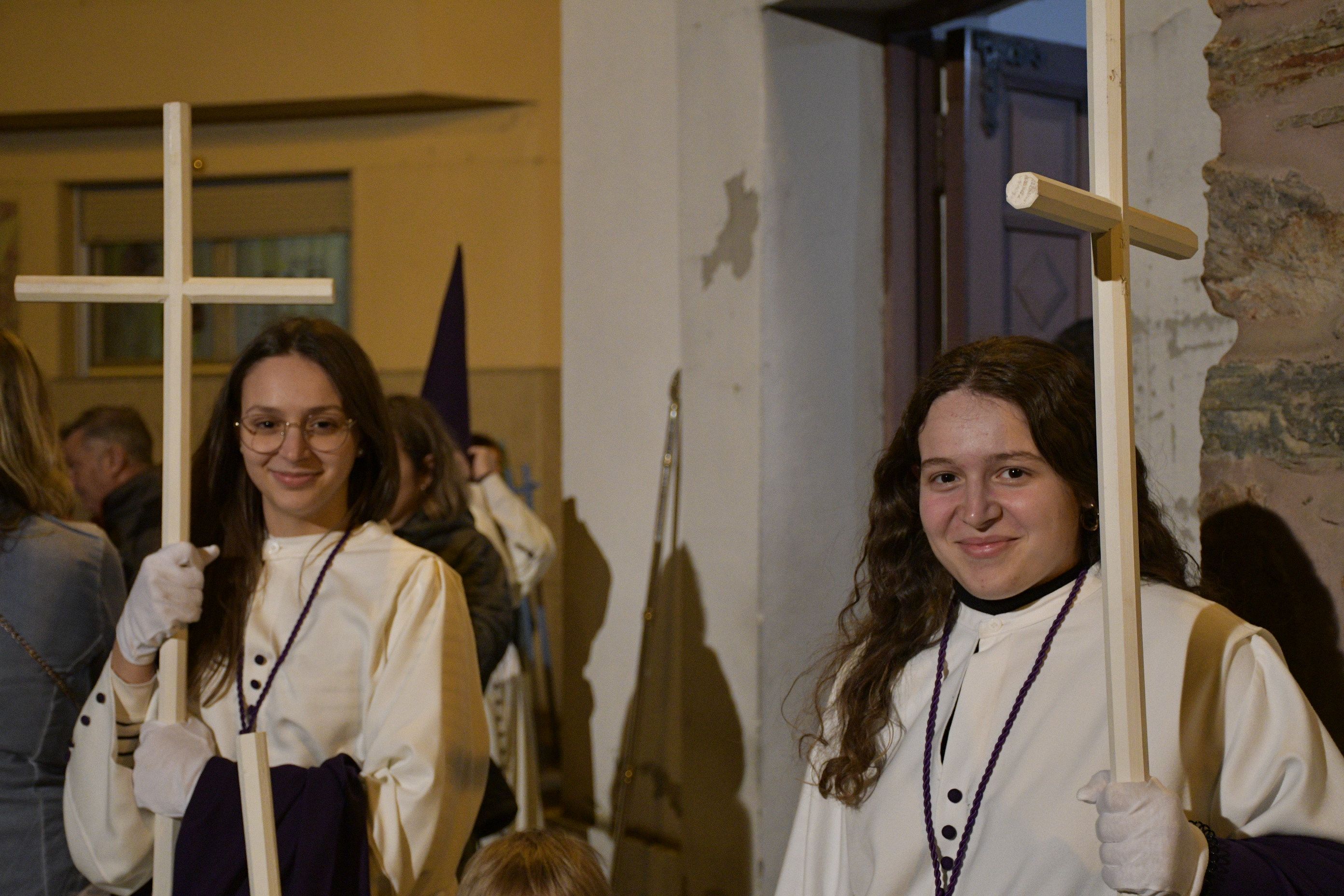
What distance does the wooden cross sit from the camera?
78.0 inches

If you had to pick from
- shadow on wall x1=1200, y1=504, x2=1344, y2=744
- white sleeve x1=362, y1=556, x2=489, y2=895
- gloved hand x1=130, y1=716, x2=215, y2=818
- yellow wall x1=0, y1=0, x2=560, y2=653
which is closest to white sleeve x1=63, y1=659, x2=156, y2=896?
gloved hand x1=130, y1=716, x2=215, y2=818

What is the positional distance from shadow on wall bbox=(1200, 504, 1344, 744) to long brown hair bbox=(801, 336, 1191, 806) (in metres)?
0.10

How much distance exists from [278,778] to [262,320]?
5.85m

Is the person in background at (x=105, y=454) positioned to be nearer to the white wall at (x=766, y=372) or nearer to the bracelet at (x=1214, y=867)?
the white wall at (x=766, y=372)

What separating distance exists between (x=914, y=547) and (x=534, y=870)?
2.66ft

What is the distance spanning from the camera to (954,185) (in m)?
3.91

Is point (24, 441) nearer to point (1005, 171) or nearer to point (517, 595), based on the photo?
point (517, 595)

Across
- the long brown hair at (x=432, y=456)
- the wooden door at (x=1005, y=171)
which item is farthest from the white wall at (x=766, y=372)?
the long brown hair at (x=432, y=456)

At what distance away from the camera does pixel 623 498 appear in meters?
4.98

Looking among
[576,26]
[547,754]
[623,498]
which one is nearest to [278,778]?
[623,498]

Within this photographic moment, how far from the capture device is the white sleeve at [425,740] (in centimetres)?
A: 223

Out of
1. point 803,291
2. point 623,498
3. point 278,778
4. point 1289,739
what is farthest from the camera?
point 623,498

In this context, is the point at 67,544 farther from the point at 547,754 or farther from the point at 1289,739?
the point at 547,754

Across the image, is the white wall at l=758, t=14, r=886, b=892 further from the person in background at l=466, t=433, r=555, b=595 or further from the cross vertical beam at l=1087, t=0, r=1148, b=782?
the cross vertical beam at l=1087, t=0, r=1148, b=782
